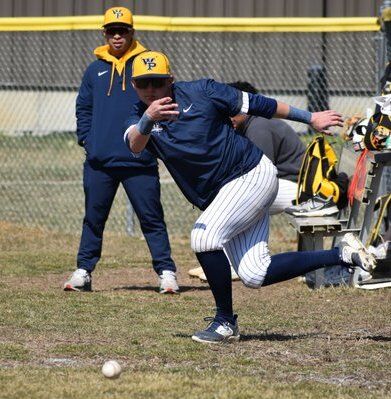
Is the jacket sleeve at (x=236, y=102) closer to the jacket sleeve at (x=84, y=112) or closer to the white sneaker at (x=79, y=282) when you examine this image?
the jacket sleeve at (x=84, y=112)

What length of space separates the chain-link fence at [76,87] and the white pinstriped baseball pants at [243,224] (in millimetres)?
5188

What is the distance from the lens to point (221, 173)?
267 inches

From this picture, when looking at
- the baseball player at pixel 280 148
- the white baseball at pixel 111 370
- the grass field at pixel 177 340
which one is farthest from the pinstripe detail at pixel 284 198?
the white baseball at pixel 111 370

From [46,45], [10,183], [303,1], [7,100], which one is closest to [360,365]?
[10,183]

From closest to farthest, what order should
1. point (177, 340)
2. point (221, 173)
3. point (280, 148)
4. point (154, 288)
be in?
point (221, 173)
point (177, 340)
point (154, 288)
point (280, 148)

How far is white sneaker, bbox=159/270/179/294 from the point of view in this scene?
29.2ft

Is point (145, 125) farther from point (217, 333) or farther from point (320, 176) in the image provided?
point (320, 176)

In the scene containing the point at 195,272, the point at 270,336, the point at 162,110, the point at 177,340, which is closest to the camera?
the point at 162,110

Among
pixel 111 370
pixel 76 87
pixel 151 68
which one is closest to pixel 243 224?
pixel 151 68

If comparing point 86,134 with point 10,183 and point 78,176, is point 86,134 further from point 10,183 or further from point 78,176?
point 78,176

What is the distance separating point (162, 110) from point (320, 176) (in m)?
2.82

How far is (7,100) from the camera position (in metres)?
16.2

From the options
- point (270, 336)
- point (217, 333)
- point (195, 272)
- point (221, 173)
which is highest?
point (221, 173)

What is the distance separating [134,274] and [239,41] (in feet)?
24.8
